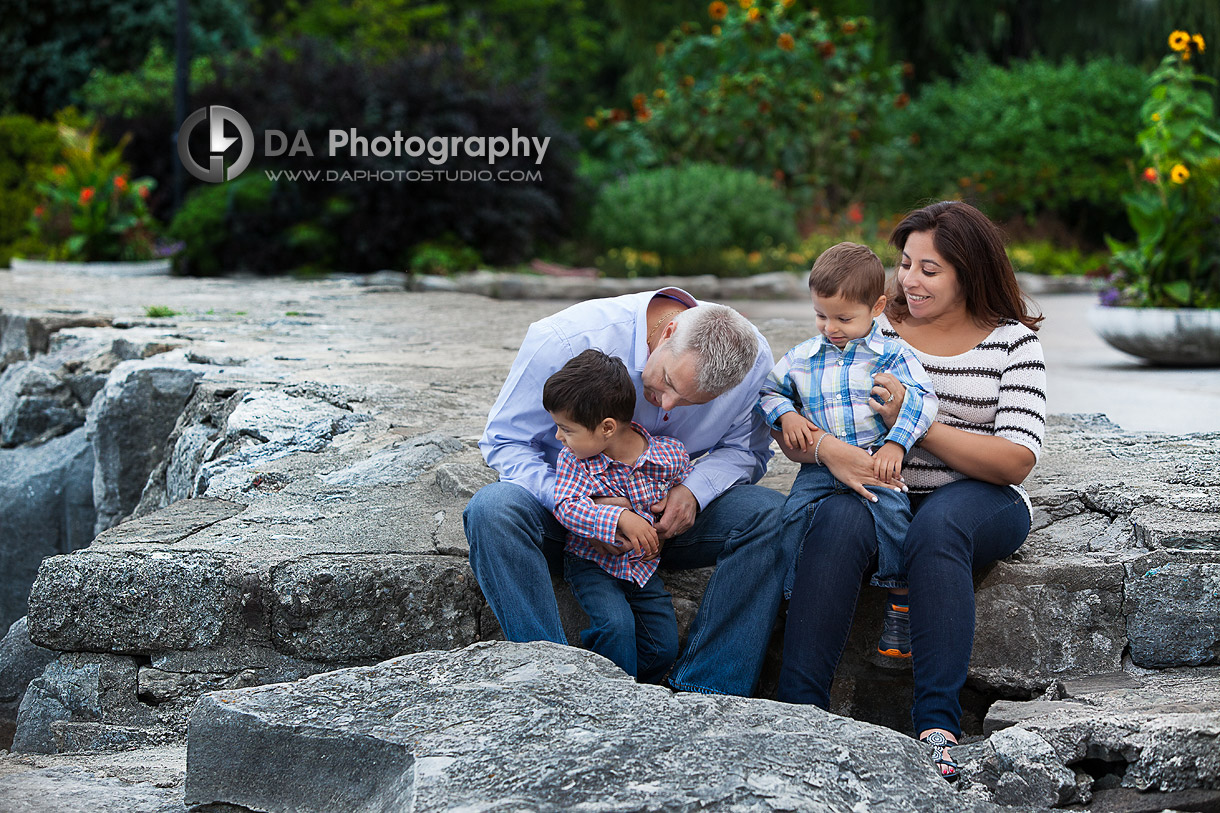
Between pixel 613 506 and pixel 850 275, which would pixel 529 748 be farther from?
pixel 850 275

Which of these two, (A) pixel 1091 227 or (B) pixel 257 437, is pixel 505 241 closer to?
(B) pixel 257 437

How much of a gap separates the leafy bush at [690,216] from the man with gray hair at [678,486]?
23.9 feet

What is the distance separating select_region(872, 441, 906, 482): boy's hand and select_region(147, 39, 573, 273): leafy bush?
23.1 feet

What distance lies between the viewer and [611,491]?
2.45 m

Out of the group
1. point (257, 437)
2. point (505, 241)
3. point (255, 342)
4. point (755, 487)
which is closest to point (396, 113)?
point (505, 241)

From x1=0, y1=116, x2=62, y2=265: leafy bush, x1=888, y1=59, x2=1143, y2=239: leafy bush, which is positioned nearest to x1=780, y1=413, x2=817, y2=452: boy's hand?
x1=888, y1=59, x2=1143, y2=239: leafy bush

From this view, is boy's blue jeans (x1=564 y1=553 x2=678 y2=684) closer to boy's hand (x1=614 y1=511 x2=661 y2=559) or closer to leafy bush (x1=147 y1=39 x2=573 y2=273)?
boy's hand (x1=614 y1=511 x2=661 y2=559)

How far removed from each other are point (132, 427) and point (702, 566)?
2325 mm

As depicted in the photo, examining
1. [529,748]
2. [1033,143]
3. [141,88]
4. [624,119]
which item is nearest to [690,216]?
[624,119]

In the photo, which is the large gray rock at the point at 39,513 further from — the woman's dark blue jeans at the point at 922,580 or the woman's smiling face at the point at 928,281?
the woman's smiling face at the point at 928,281

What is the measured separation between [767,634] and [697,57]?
11500 millimetres

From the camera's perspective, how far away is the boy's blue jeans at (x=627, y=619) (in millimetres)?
2355

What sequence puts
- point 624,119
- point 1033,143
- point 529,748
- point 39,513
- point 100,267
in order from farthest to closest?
point 624,119 → point 1033,143 → point 100,267 → point 39,513 → point 529,748

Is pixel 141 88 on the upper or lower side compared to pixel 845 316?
upper
